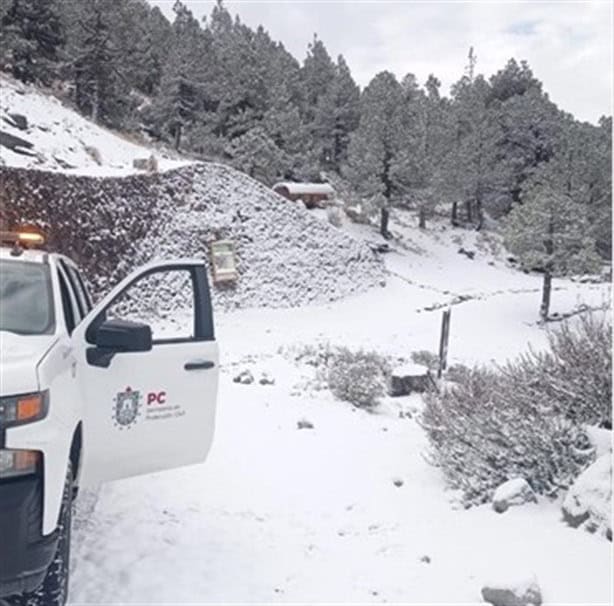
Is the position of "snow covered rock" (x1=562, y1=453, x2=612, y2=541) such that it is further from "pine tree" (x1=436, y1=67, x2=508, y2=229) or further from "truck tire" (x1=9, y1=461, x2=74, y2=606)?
"pine tree" (x1=436, y1=67, x2=508, y2=229)

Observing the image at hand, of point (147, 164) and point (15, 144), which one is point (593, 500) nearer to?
A: point (147, 164)

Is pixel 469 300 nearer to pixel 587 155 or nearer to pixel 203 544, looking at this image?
pixel 587 155

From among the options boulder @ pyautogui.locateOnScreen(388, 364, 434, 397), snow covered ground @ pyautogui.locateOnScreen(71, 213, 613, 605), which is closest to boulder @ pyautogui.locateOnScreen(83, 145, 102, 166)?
boulder @ pyautogui.locateOnScreen(388, 364, 434, 397)

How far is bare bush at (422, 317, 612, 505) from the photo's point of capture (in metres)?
5.91

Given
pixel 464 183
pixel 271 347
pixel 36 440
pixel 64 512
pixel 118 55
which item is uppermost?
pixel 118 55

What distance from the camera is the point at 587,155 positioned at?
30.4 m

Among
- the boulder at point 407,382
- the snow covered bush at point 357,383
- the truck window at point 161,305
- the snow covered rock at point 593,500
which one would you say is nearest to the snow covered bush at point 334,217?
the truck window at point 161,305

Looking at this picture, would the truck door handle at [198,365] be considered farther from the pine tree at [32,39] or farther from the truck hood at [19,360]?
the pine tree at [32,39]

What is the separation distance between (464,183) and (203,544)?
3883cm

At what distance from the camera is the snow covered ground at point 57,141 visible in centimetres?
2341

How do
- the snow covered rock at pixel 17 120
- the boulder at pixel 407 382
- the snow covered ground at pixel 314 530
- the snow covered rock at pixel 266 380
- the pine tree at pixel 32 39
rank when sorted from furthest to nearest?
the pine tree at pixel 32 39, the snow covered rock at pixel 17 120, the snow covered rock at pixel 266 380, the boulder at pixel 407 382, the snow covered ground at pixel 314 530

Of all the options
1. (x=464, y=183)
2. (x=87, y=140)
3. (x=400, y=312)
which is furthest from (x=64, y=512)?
(x=464, y=183)

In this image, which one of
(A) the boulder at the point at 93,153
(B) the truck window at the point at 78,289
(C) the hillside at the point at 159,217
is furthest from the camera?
(A) the boulder at the point at 93,153

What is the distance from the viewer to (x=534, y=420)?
20.1 ft
